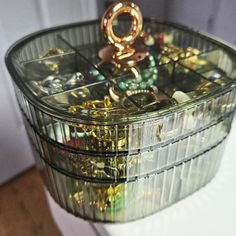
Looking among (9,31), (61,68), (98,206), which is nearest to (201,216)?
(98,206)

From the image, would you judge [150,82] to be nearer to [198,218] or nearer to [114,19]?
[114,19]

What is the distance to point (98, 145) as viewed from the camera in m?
0.49

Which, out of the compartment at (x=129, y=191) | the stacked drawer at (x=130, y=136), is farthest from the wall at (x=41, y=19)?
the compartment at (x=129, y=191)

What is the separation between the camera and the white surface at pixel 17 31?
1.01m

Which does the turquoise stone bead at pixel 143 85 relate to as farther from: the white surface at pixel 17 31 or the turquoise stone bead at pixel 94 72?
the white surface at pixel 17 31

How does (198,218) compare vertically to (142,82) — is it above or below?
below

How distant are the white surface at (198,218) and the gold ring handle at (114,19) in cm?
33

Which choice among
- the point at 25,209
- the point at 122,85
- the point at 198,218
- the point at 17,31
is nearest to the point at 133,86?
the point at 122,85

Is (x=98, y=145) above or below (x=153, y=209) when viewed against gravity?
above

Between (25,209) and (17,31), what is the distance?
25.6 inches

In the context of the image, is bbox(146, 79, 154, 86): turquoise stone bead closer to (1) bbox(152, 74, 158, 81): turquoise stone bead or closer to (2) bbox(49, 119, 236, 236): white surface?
(1) bbox(152, 74, 158, 81): turquoise stone bead

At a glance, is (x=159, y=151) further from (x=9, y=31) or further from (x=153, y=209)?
(x=9, y=31)

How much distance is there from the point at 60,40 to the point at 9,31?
37 centimetres

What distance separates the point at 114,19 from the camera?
572 mm
